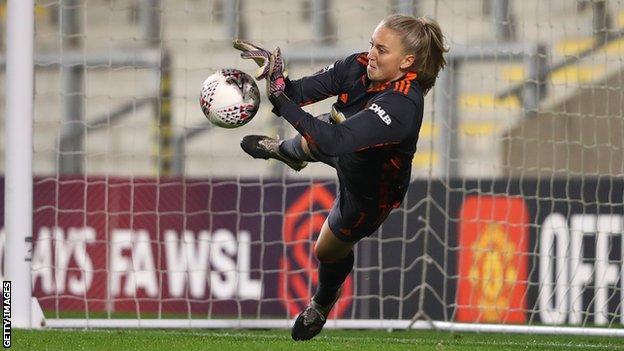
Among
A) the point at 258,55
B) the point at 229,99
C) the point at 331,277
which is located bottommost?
the point at 331,277

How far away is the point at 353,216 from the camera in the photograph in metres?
5.73

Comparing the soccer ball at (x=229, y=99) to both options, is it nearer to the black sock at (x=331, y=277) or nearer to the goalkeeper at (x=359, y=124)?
the goalkeeper at (x=359, y=124)

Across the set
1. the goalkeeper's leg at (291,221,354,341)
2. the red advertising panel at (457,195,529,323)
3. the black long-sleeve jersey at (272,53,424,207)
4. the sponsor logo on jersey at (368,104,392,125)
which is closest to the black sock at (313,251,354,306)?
the goalkeeper's leg at (291,221,354,341)

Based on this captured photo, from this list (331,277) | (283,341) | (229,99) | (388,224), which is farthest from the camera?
(388,224)

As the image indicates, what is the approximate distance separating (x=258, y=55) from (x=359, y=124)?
1.65 ft

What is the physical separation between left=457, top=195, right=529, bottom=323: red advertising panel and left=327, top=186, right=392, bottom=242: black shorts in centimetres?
318

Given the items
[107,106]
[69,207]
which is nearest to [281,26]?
[107,106]

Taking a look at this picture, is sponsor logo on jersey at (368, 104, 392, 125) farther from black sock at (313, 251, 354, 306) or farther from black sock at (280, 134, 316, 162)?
black sock at (313, 251, 354, 306)

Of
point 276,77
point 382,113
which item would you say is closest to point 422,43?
point 382,113

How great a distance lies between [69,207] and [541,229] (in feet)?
11.5

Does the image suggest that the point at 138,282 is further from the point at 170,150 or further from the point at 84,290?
the point at 170,150

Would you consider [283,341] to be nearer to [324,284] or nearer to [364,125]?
[324,284]

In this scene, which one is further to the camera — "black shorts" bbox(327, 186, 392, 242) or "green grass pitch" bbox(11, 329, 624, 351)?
"green grass pitch" bbox(11, 329, 624, 351)

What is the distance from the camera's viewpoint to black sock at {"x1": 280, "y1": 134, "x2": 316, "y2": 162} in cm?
562
